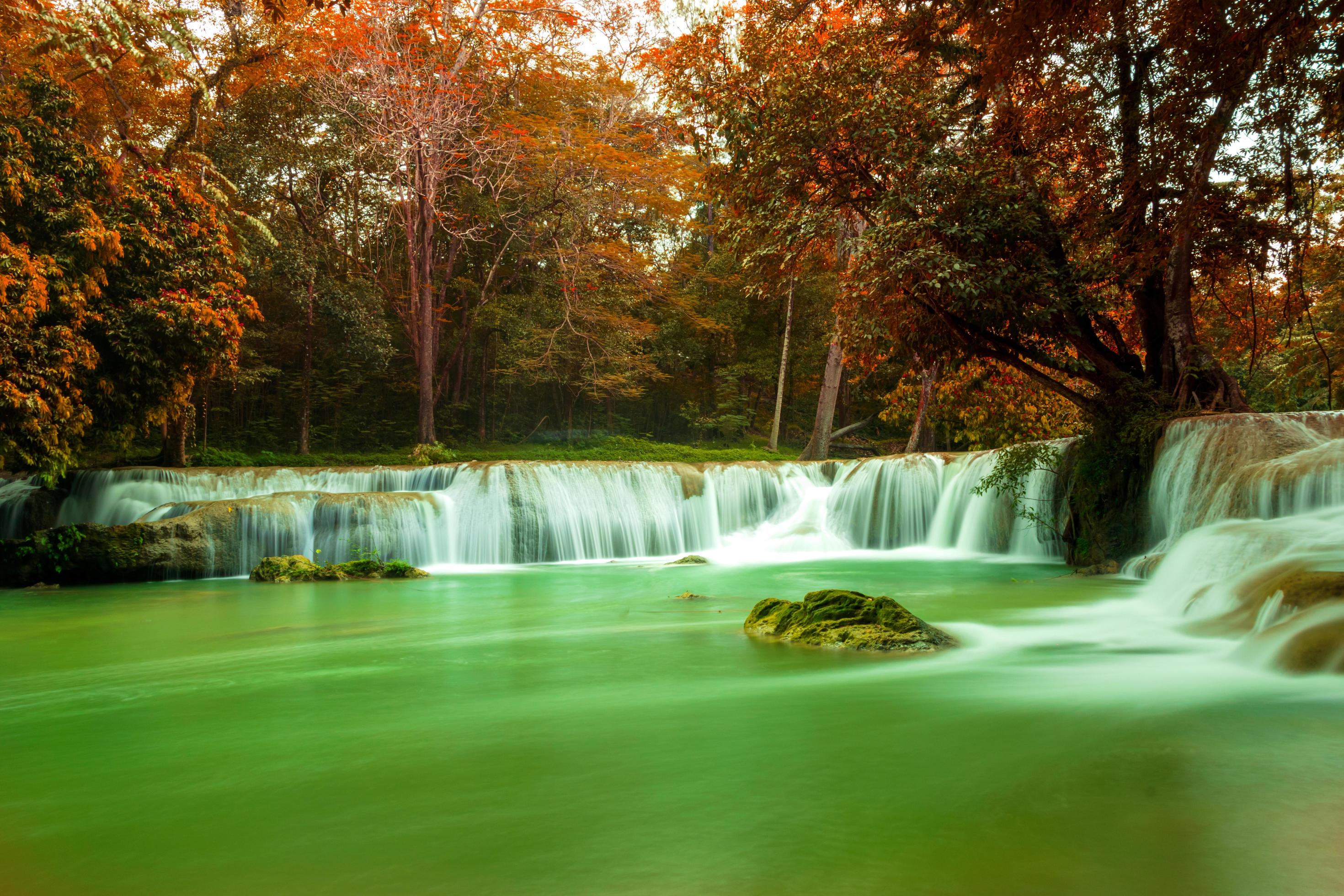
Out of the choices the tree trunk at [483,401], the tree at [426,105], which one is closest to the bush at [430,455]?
the tree at [426,105]

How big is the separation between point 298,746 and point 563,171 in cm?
2098

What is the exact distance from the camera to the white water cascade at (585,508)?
13.5 m

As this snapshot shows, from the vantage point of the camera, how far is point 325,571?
11875 mm

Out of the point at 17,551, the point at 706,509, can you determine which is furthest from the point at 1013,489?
the point at 17,551

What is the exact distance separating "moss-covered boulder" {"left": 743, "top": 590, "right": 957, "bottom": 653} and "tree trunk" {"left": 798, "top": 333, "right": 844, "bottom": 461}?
1803cm

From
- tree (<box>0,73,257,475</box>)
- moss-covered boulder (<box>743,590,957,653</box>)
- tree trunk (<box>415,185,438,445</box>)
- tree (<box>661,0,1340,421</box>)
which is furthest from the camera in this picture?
tree trunk (<box>415,185,438,445</box>)

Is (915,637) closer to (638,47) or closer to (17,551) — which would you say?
(17,551)

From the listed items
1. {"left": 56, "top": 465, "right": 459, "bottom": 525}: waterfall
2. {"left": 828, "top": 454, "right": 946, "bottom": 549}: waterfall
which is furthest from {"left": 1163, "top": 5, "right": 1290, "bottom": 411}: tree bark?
{"left": 56, "top": 465, "right": 459, "bottom": 525}: waterfall

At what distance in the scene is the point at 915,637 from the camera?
18.7 feet

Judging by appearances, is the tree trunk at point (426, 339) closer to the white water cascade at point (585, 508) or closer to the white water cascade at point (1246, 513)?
the white water cascade at point (585, 508)

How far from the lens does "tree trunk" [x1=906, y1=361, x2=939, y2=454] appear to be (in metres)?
20.5

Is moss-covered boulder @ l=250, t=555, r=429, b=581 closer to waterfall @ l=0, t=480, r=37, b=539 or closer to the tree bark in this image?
waterfall @ l=0, t=480, r=37, b=539

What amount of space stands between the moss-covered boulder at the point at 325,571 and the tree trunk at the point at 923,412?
12460 mm

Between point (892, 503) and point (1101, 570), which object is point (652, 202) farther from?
point (1101, 570)
